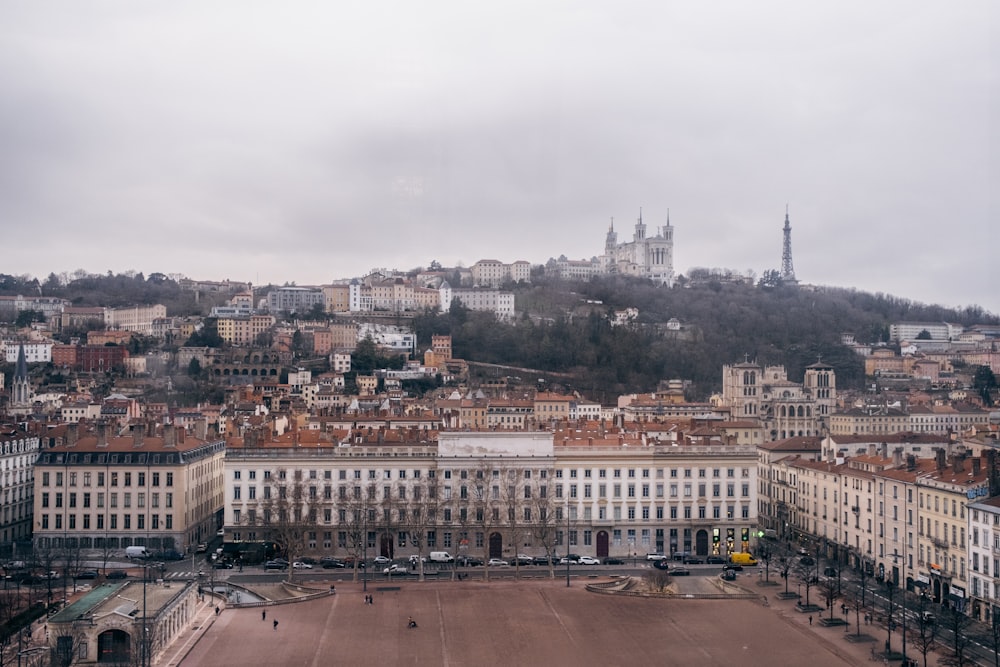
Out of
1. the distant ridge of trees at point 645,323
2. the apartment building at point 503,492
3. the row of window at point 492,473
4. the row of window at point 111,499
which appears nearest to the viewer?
the apartment building at point 503,492

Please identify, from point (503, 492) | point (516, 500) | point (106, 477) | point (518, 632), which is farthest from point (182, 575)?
point (518, 632)

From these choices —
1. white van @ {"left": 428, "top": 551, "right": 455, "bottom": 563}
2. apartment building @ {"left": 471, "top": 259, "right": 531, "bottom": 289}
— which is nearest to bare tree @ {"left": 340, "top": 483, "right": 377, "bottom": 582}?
white van @ {"left": 428, "top": 551, "right": 455, "bottom": 563}

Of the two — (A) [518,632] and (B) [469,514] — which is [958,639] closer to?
(A) [518,632]

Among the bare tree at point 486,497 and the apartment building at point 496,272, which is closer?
the bare tree at point 486,497

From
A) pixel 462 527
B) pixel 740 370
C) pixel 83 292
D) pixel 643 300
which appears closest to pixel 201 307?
pixel 83 292

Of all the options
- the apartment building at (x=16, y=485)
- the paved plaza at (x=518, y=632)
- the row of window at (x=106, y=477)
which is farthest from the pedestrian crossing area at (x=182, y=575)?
the apartment building at (x=16, y=485)

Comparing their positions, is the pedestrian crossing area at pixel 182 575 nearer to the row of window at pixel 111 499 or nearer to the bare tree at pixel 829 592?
the row of window at pixel 111 499

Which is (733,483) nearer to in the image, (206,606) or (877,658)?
(877,658)
